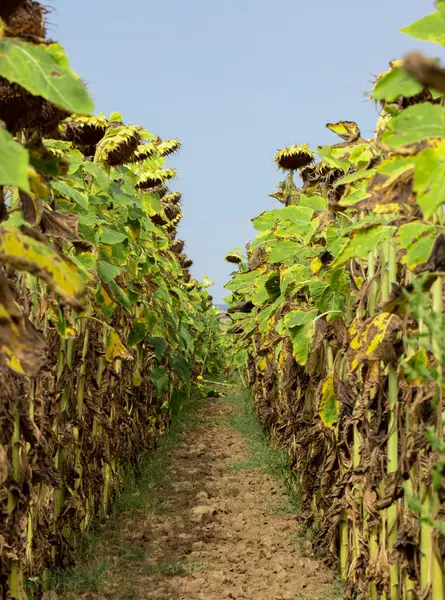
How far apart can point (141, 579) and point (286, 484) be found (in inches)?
84.4

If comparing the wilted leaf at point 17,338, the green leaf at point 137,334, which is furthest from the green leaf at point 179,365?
the wilted leaf at point 17,338

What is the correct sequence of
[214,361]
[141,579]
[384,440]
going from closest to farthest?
[384,440] < [141,579] < [214,361]

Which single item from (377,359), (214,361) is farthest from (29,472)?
(214,361)

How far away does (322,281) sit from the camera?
3.43m

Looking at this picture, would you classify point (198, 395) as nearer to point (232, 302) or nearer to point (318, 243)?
point (232, 302)

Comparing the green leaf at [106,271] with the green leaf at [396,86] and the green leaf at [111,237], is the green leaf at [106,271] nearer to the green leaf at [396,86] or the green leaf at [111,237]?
the green leaf at [111,237]

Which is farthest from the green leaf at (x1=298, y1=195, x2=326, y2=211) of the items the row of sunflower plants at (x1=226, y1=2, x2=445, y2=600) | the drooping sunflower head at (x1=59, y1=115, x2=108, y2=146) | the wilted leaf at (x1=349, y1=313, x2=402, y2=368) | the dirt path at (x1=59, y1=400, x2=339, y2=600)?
the dirt path at (x1=59, y1=400, x2=339, y2=600)

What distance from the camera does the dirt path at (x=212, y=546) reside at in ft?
12.2

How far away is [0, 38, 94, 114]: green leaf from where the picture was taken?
3.98ft

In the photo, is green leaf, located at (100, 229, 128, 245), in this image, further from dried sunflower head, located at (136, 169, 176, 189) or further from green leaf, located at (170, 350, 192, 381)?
green leaf, located at (170, 350, 192, 381)

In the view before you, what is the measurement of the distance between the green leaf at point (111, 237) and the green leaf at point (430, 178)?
7.99 feet

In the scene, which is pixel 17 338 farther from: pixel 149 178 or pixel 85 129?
pixel 149 178

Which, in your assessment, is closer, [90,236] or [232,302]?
[90,236]

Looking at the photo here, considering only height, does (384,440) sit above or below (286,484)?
above
